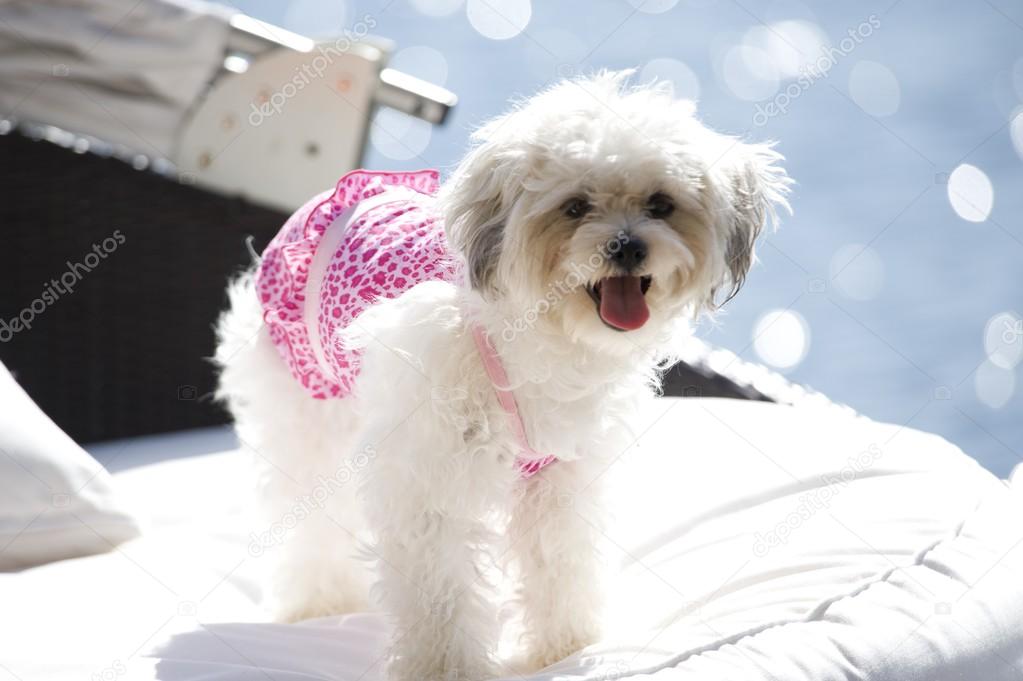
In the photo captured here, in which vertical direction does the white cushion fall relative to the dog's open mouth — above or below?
below

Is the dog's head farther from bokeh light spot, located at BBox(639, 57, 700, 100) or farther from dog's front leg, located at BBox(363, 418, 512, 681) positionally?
bokeh light spot, located at BBox(639, 57, 700, 100)

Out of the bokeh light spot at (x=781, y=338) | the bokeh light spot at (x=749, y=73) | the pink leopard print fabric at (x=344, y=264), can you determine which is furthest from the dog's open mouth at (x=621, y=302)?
the bokeh light spot at (x=749, y=73)

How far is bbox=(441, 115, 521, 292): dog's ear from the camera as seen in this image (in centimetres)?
160

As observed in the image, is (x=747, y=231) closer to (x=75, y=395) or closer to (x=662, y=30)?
(x=75, y=395)

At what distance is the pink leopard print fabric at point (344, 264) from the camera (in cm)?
189

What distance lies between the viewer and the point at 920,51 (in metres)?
6.15

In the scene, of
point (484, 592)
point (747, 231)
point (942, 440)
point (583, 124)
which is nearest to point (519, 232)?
point (583, 124)

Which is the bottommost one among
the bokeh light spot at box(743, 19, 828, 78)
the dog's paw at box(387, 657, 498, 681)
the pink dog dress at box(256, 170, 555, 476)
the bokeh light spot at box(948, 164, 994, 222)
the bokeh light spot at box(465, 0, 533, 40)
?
the dog's paw at box(387, 657, 498, 681)

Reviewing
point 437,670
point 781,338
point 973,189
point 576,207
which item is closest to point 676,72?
point 973,189

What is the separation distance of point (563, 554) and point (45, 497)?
1007mm

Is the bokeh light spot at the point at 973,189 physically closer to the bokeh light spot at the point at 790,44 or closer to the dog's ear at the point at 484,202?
the bokeh light spot at the point at 790,44

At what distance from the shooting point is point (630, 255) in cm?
152

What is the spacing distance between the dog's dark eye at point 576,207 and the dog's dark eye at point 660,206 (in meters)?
0.09

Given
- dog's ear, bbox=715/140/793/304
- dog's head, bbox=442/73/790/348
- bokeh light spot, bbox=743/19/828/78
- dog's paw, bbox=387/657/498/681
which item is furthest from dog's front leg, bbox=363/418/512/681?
bokeh light spot, bbox=743/19/828/78
